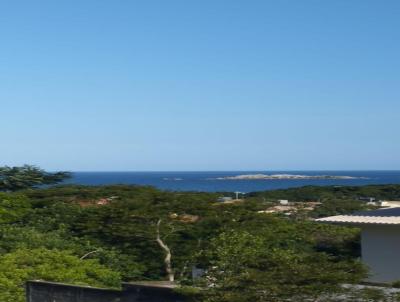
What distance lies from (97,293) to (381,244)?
5.75 m

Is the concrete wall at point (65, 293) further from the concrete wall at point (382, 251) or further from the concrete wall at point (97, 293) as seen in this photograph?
the concrete wall at point (382, 251)

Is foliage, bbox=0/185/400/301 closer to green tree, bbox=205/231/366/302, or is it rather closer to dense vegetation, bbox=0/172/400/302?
dense vegetation, bbox=0/172/400/302

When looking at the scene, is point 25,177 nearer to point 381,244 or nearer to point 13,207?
point 13,207

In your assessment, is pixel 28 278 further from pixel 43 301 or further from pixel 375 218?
pixel 375 218

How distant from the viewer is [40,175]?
3200 cm

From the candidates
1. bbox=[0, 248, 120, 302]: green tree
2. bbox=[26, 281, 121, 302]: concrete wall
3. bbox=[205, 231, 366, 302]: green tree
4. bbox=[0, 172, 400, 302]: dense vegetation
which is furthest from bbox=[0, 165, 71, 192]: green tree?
bbox=[205, 231, 366, 302]: green tree

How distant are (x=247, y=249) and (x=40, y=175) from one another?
70.8 feet

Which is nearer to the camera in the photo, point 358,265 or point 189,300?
point 358,265

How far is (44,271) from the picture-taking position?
15.3 m

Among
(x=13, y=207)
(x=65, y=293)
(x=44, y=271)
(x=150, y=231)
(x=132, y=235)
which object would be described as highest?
(x=13, y=207)

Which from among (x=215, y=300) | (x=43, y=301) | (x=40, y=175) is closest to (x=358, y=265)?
(x=215, y=300)

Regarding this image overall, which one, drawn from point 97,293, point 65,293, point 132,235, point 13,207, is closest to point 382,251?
point 97,293

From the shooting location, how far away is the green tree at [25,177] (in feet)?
102

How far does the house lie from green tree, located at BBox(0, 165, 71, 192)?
18688 millimetres
